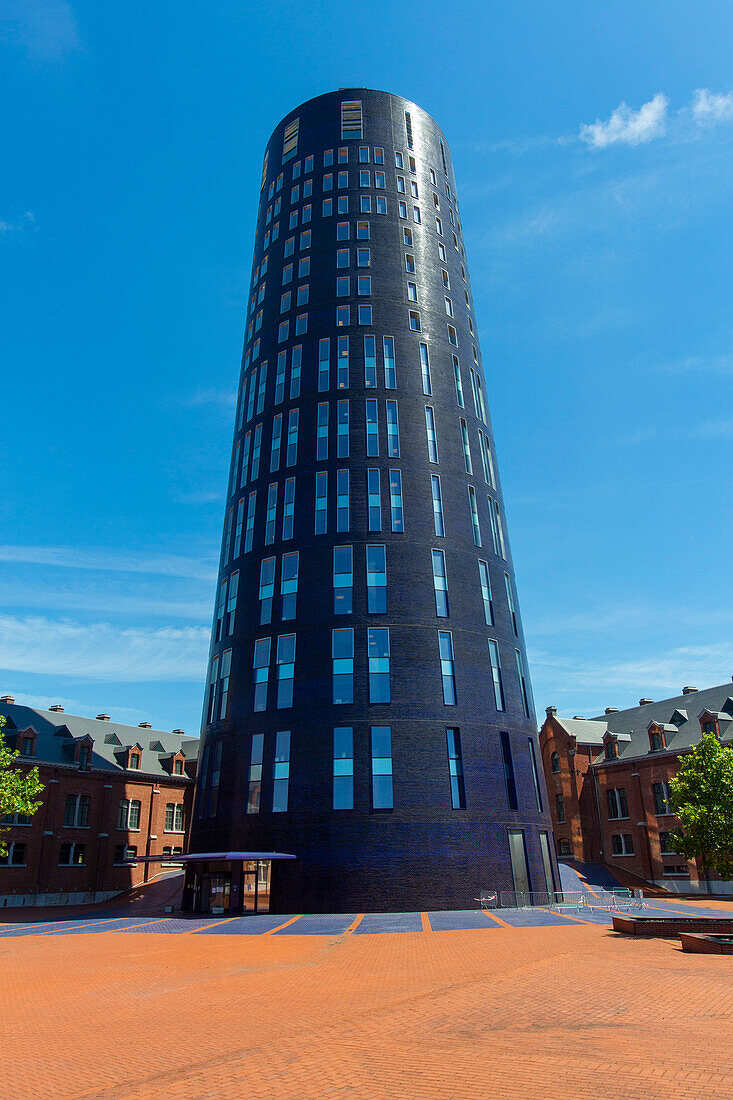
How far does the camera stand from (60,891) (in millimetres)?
52062

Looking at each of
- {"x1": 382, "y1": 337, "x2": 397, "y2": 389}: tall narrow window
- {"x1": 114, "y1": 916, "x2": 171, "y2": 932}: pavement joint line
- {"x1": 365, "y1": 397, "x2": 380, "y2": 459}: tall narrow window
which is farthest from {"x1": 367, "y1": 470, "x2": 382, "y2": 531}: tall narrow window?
{"x1": 114, "y1": 916, "x2": 171, "y2": 932}: pavement joint line

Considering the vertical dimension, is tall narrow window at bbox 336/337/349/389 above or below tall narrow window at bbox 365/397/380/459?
above

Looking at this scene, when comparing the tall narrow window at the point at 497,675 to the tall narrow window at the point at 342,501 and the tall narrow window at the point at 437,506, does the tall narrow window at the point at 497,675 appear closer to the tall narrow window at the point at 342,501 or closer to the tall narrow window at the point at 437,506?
the tall narrow window at the point at 437,506

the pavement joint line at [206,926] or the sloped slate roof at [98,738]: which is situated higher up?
the sloped slate roof at [98,738]

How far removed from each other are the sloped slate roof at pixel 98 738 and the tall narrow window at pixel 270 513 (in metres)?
26.9

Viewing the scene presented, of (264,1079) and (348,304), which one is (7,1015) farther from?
(348,304)

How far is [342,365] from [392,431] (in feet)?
20.5

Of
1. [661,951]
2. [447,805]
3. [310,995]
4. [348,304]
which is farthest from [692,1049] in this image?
[348,304]

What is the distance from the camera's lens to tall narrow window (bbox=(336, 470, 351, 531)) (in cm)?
4241

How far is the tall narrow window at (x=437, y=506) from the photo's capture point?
142 feet

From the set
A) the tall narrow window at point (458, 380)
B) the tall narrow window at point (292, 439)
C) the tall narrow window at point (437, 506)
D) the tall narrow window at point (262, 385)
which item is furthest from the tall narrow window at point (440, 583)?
the tall narrow window at point (262, 385)

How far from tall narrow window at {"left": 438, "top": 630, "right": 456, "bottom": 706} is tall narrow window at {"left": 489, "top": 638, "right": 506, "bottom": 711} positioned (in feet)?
10.8

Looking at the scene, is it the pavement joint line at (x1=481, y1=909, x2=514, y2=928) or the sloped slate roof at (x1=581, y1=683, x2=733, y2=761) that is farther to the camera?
the sloped slate roof at (x1=581, y1=683, x2=733, y2=761)

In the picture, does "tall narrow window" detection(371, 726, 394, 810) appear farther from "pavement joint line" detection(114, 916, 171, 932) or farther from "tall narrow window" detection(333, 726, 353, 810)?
"pavement joint line" detection(114, 916, 171, 932)
